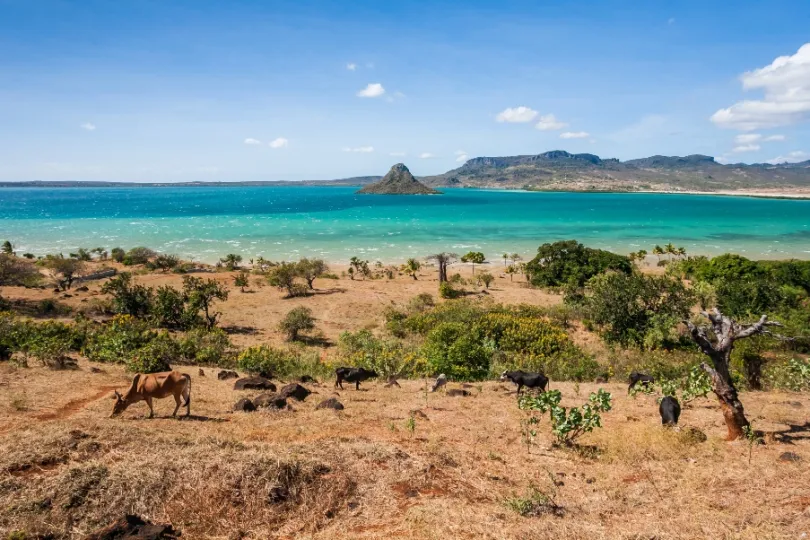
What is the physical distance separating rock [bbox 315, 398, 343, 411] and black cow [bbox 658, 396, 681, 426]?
8.18 m

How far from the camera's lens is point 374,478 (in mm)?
7902

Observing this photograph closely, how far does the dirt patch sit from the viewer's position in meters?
9.71

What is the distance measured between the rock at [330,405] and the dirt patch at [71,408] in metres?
5.56

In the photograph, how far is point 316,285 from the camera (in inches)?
1657

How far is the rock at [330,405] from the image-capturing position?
12034 millimetres

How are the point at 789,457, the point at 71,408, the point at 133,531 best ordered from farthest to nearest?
the point at 71,408
the point at 789,457
the point at 133,531

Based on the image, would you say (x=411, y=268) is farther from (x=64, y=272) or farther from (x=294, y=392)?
(x=294, y=392)

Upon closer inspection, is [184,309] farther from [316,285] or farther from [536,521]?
[536,521]

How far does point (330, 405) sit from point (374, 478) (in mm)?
4479

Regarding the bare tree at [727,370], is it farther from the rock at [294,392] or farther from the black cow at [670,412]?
the rock at [294,392]

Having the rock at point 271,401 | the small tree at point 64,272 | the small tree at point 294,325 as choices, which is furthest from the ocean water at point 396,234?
the rock at point 271,401

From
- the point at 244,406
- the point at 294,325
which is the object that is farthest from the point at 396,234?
the point at 244,406

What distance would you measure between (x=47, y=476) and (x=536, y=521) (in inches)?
300

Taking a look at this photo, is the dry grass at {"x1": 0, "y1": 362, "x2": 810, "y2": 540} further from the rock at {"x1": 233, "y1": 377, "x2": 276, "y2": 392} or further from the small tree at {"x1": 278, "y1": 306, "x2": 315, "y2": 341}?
the small tree at {"x1": 278, "y1": 306, "x2": 315, "y2": 341}
